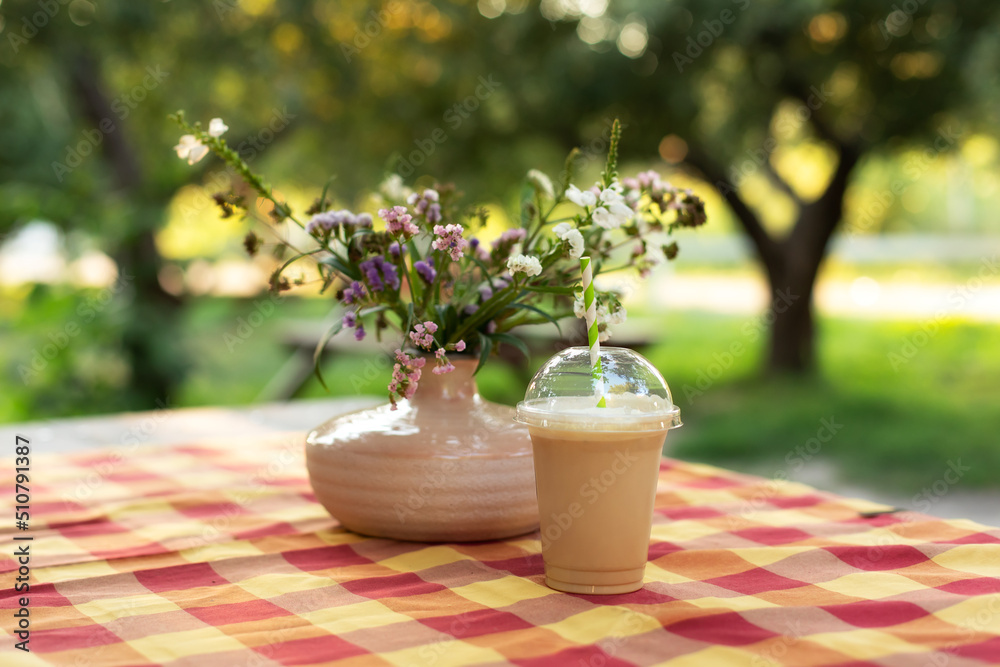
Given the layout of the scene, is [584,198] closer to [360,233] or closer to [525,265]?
[525,265]

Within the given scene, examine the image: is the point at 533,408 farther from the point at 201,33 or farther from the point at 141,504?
the point at 201,33

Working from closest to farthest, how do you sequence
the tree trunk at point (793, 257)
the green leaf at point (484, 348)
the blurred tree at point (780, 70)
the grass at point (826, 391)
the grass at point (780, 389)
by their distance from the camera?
the green leaf at point (484, 348) < the blurred tree at point (780, 70) < the grass at point (780, 389) < the grass at point (826, 391) < the tree trunk at point (793, 257)

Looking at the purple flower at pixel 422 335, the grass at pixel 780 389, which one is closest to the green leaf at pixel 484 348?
the purple flower at pixel 422 335

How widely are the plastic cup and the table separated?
4cm

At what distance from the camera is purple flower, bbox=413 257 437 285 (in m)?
1.23

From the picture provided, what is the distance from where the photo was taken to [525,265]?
3.60ft

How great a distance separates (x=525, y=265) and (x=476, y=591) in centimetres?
38

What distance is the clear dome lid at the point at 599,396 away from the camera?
1.01m

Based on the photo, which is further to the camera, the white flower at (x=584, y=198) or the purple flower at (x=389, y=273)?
the purple flower at (x=389, y=273)

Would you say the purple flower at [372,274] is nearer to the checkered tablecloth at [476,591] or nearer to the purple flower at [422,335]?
the purple flower at [422,335]

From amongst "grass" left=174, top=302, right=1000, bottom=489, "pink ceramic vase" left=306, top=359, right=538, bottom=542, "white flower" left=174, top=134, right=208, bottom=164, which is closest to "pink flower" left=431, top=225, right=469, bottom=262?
"pink ceramic vase" left=306, top=359, right=538, bottom=542

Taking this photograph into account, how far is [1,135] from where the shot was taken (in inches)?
209

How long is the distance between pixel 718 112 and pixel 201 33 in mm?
2902

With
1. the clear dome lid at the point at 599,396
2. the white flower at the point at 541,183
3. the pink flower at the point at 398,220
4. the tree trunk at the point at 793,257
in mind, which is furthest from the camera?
the tree trunk at the point at 793,257
